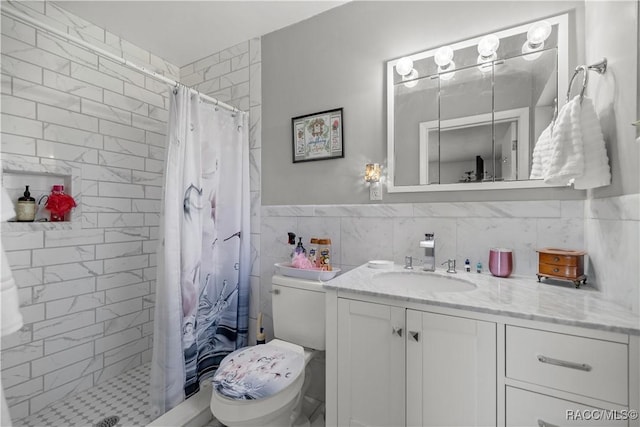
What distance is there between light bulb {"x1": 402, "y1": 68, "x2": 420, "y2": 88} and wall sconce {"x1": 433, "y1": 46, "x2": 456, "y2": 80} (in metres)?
0.12

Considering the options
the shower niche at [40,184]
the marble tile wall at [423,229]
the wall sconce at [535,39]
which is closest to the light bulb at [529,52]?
the wall sconce at [535,39]

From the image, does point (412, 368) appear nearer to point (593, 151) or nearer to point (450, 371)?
point (450, 371)

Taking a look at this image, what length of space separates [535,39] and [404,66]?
0.60 m

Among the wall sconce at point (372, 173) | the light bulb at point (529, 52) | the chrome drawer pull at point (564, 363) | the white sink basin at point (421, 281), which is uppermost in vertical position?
the light bulb at point (529, 52)

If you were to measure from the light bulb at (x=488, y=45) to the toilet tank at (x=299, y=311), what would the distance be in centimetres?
147

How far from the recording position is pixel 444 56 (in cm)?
149

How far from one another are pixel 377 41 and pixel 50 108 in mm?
2094

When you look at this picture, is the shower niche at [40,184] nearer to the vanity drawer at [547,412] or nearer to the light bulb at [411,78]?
the light bulb at [411,78]

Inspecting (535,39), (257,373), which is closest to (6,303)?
(257,373)

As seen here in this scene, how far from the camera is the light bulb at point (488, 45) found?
4.55ft

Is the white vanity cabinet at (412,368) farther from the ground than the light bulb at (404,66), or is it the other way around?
the light bulb at (404,66)

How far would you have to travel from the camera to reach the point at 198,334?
177 centimetres

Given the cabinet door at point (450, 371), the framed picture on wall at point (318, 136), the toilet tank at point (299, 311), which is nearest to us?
the cabinet door at point (450, 371)

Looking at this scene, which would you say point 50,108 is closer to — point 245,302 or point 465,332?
point 245,302
